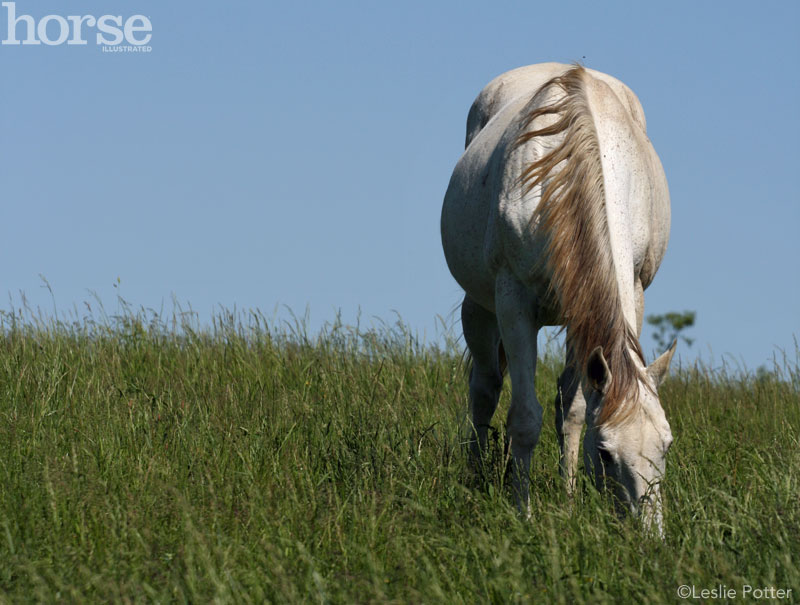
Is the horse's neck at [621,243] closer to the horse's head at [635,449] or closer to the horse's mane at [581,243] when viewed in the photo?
the horse's mane at [581,243]

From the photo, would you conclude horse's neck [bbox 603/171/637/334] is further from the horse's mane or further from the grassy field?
the grassy field

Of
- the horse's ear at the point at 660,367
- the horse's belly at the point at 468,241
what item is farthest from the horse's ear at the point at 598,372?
the horse's belly at the point at 468,241

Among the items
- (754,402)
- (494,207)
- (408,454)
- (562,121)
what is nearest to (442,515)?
(408,454)

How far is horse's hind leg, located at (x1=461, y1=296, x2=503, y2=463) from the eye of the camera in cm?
595

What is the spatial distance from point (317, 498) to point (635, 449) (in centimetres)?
127

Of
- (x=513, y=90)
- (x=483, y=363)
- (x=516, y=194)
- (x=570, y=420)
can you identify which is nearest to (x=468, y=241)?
(x=516, y=194)

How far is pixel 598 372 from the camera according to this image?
12.3 ft

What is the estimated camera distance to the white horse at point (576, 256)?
3.67 meters

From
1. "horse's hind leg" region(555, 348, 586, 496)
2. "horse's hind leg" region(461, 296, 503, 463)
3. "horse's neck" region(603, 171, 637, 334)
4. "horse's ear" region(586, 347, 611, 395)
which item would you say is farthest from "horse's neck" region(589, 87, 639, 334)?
"horse's hind leg" region(461, 296, 503, 463)

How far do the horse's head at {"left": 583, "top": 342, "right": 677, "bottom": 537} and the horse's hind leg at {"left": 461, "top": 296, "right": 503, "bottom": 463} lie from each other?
7.19 feet

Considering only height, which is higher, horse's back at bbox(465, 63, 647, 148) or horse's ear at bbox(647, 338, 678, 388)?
horse's back at bbox(465, 63, 647, 148)

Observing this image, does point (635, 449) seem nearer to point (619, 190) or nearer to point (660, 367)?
point (660, 367)

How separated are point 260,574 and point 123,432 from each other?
2.22 meters

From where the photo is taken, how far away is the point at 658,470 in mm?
3572
